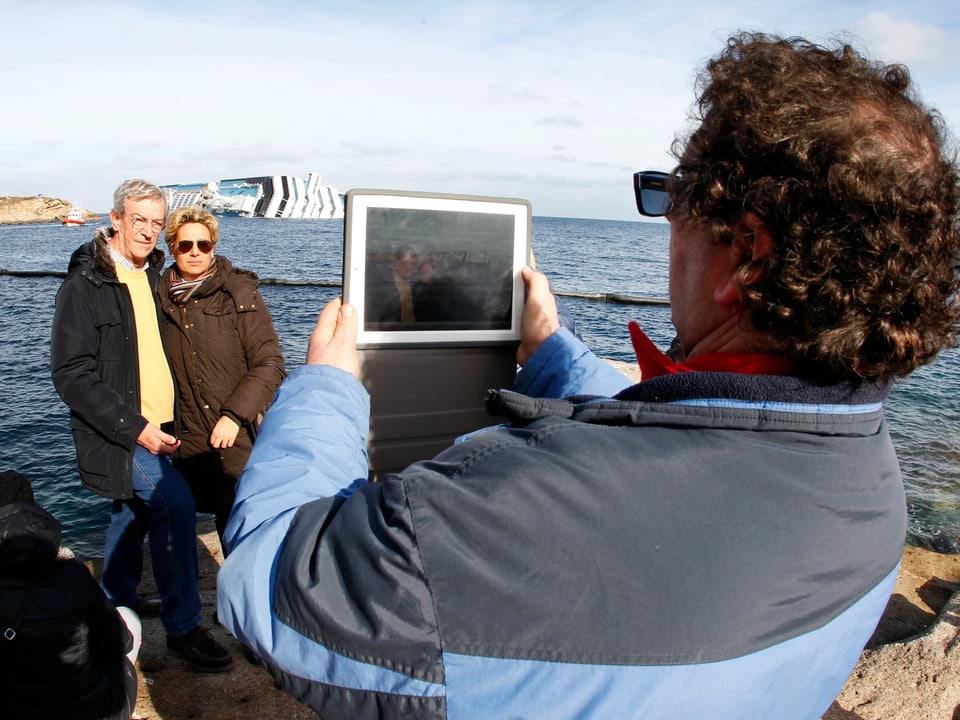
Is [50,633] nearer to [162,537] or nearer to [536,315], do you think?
[162,537]

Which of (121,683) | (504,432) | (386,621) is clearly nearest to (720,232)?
(504,432)

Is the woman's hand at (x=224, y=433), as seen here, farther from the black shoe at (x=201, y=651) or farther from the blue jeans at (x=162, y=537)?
the black shoe at (x=201, y=651)

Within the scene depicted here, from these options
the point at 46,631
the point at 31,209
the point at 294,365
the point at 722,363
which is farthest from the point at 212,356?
the point at 31,209

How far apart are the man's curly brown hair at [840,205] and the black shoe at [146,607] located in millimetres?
4624

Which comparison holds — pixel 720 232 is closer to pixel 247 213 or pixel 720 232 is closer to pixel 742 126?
pixel 742 126

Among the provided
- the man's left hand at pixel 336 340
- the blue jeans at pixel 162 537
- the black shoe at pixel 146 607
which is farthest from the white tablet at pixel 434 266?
the black shoe at pixel 146 607

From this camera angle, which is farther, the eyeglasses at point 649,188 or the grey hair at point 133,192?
the grey hair at point 133,192

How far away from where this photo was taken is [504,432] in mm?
1109

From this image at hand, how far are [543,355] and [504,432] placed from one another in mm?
876

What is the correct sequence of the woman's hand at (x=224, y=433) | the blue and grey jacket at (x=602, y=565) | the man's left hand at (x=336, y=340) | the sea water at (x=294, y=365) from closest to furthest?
the blue and grey jacket at (x=602, y=565), the man's left hand at (x=336, y=340), the woman's hand at (x=224, y=433), the sea water at (x=294, y=365)

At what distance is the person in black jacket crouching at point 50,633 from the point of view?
9.60 ft

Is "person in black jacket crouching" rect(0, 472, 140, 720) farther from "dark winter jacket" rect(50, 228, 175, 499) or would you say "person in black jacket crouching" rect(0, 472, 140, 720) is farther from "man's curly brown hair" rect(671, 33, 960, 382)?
"man's curly brown hair" rect(671, 33, 960, 382)

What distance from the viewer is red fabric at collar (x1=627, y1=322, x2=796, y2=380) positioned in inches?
46.7

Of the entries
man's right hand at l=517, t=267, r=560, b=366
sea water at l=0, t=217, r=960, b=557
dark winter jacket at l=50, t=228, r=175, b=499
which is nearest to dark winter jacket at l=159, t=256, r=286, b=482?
dark winter jacket at l=50, t=228, r=175, b=499
